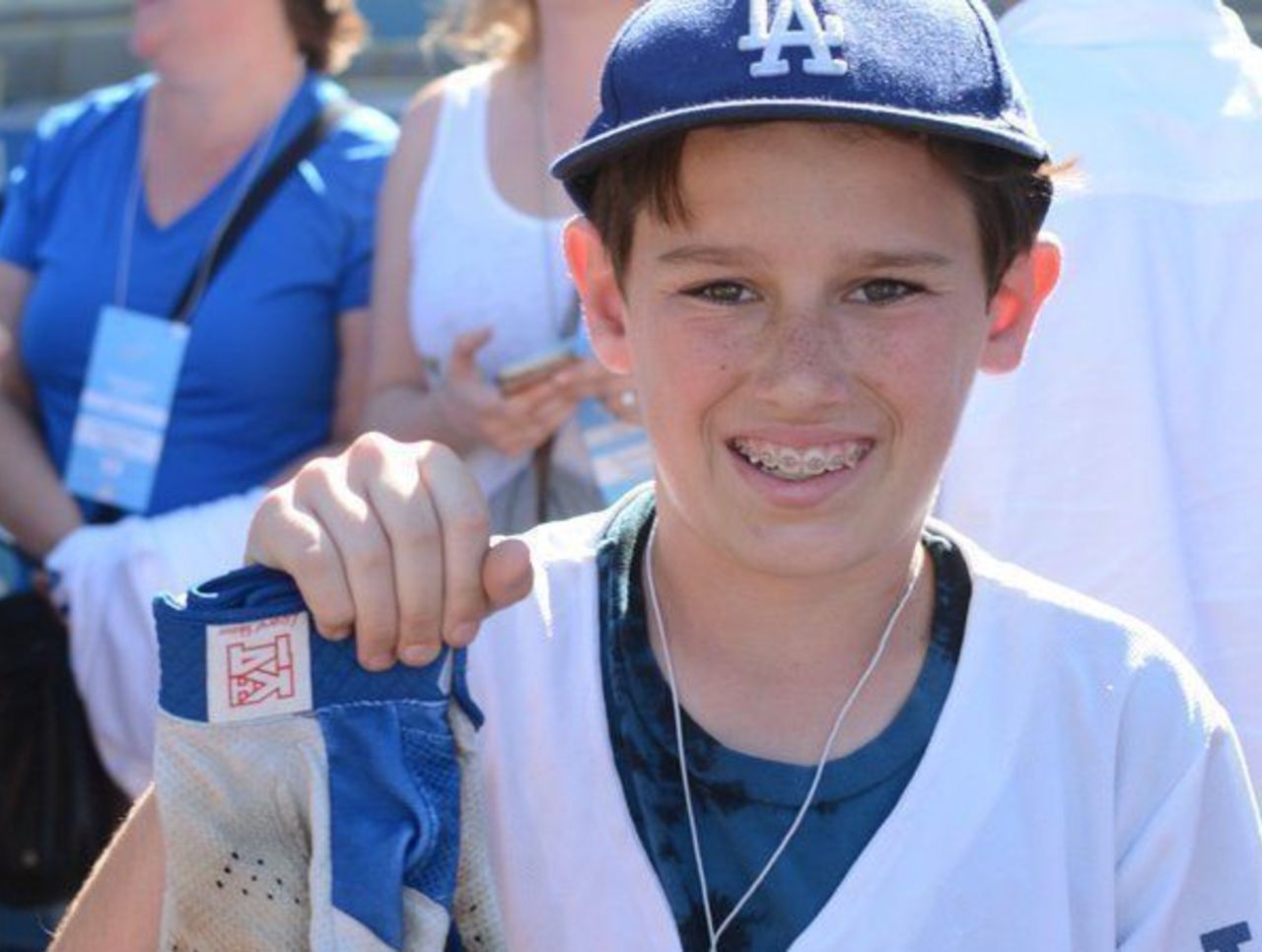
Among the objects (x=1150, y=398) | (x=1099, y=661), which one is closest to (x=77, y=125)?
(x=1150, y=398)

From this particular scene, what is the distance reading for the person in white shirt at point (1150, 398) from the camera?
2377 mm

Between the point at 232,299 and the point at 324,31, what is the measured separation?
0.61 meters

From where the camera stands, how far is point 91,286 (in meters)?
3.62

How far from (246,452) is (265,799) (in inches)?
81.8

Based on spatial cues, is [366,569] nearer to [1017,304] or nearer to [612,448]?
[1017,304]

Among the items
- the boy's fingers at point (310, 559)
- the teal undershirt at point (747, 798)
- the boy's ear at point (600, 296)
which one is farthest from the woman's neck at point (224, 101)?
the boy's fingers at point (310, 559)

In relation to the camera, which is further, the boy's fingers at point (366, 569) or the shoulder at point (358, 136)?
the shoulder at point (358, 136)

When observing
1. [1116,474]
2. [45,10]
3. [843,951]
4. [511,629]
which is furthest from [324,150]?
[45,10]

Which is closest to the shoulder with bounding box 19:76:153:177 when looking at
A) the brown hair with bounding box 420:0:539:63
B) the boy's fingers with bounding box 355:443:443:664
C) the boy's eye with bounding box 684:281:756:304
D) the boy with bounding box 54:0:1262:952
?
the brown hair with bounding box 420:0:539:63

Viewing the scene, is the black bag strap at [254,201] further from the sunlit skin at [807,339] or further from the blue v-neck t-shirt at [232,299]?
the sunlit skin at [807,339]

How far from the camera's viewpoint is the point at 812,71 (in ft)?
5.31

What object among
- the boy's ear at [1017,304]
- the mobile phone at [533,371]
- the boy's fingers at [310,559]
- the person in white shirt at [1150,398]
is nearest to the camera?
the boy's fingers at [310,559]

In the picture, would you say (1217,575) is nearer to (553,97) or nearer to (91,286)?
(553,97)

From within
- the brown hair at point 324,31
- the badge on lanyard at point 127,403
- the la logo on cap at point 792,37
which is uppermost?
the la logo on cap at point 792,37
